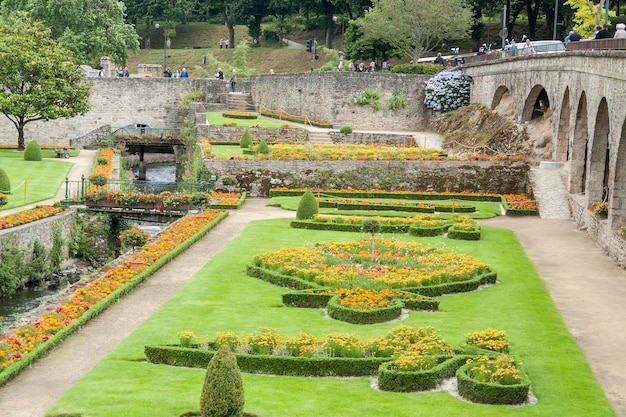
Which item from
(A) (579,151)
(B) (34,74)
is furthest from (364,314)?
(B) (34,74)

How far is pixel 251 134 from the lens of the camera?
6200cm

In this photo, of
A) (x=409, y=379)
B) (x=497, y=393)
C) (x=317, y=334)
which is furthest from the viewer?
(x=317, y=334)

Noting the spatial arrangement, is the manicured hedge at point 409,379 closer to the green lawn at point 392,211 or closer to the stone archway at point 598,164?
the stone archway at point 598,164

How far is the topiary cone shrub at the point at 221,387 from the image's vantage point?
1772 cm

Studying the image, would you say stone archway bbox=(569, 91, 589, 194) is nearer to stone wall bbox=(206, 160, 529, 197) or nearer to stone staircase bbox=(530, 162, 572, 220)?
stone staircase bbox=(530, 162, 572, 220)

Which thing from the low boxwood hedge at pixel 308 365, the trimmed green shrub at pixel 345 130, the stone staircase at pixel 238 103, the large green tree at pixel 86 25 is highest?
the large green tree at pixel 86 25

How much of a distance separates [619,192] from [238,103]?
4160cm

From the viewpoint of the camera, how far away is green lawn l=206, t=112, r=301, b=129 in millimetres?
63675

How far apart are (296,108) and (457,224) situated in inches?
1292

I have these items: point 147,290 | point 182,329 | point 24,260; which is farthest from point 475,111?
point 182,329

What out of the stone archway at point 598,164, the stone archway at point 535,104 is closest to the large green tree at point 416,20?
the stone archway at point 535,104

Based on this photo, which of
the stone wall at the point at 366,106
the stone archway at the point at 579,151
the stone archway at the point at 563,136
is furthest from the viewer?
the stone wall at the point at 366,106

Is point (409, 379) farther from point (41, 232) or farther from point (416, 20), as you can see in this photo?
point (416, 20)

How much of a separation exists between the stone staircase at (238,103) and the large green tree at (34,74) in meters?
13.1
